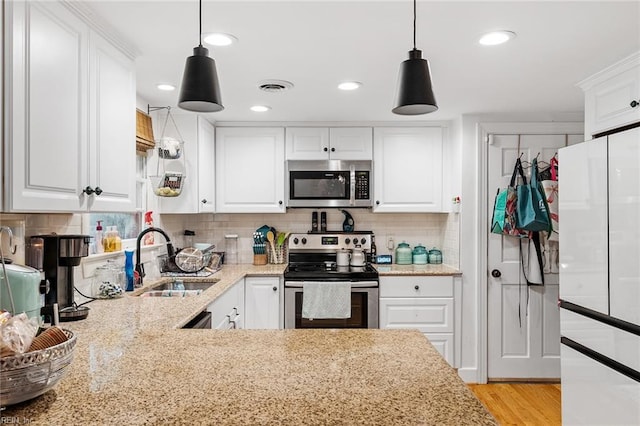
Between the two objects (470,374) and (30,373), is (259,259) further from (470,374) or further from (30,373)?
(30,373)

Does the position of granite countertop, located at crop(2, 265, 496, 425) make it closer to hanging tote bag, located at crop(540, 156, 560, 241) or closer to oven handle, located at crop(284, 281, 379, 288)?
oven handle, located at crop(284, 281, 379, 288)

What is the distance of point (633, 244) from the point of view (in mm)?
1927

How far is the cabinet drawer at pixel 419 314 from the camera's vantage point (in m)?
3.71

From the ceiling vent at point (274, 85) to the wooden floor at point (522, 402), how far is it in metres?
2.56

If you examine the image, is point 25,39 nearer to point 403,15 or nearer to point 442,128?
point 403,15

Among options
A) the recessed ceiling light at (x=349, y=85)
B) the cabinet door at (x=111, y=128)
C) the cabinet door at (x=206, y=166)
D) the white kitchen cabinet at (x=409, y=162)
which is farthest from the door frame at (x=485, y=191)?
the cabinet door at (x=111, y=128)

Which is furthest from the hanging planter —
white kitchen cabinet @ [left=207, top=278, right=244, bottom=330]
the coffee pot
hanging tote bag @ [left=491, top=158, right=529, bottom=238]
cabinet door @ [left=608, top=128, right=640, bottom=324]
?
cabinet door @ [left=608, top=128, right=640, bottom=324]

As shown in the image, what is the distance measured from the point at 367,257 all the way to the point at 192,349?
286 cm

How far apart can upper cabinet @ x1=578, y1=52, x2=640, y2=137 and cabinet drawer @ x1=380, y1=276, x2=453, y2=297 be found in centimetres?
158

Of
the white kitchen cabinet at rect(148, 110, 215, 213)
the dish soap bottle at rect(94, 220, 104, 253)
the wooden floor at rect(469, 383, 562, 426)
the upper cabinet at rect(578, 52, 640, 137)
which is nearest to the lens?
the upper cabinet at rect(578, 52, 640, 137)

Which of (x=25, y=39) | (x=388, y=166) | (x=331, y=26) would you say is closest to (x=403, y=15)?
(x=331, y=26)

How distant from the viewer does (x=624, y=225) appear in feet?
6.49

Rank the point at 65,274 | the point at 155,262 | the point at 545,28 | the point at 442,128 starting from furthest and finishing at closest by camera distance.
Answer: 1. the point at 442,128
2. the point at 155,262
3. the point at 65,274
4. the point at 545,28

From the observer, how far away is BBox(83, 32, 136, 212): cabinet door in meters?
1.80
